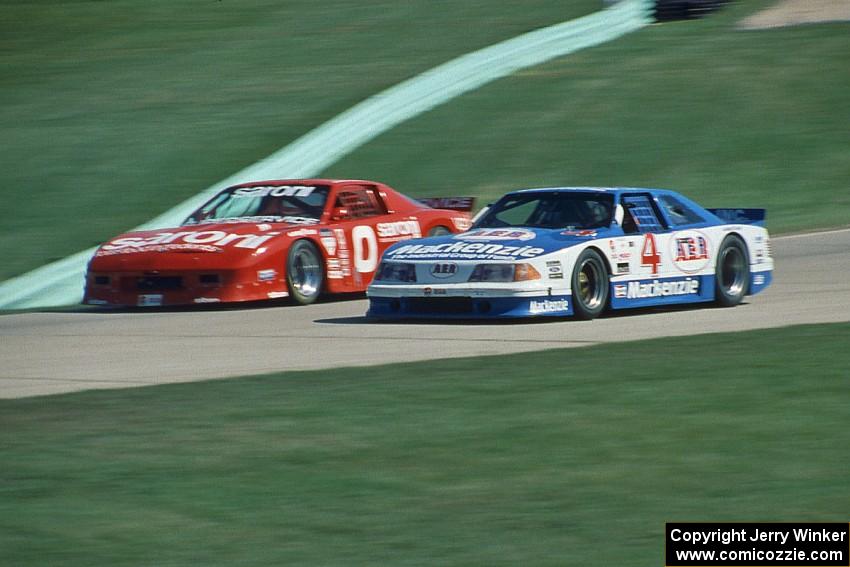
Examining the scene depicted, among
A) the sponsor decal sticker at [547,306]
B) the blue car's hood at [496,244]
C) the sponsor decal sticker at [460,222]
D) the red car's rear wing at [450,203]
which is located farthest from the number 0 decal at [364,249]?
the sponsor decal sticker at [547,306]

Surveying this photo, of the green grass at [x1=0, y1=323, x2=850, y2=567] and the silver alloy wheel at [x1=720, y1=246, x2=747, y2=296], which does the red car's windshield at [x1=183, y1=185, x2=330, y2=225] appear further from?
the green grass at [x1=0, y1=323, x2=850, y2=567]

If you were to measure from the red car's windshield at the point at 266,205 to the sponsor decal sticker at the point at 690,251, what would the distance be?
11.5 ft

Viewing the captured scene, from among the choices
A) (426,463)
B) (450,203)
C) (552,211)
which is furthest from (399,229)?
(426,463)

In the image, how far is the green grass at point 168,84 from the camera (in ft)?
62.6

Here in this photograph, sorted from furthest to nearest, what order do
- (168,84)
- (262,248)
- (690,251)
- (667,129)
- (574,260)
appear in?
(168,84) → (667,129) → (262,248) → (690,251) → (574,260)

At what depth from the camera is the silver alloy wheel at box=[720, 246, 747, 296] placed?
1266cm

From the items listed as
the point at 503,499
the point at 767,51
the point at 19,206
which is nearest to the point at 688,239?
the point at 503,499

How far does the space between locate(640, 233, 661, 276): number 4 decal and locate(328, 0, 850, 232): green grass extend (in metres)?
6.85

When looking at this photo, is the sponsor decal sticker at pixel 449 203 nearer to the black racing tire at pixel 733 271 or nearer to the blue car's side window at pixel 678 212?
the blue car's side window at pixel 678 212

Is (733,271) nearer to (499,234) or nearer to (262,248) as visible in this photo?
(499,234)

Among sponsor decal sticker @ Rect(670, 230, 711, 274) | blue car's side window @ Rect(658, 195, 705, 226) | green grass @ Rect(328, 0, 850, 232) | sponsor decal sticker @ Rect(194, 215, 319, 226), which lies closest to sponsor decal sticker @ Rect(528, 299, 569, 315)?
→ sponsor decal sticker @ Rect(670, 230, 711, 274)

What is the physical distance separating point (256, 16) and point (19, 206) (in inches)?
477

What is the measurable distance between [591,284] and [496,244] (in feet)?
2.68

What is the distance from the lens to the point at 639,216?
39.4ft
